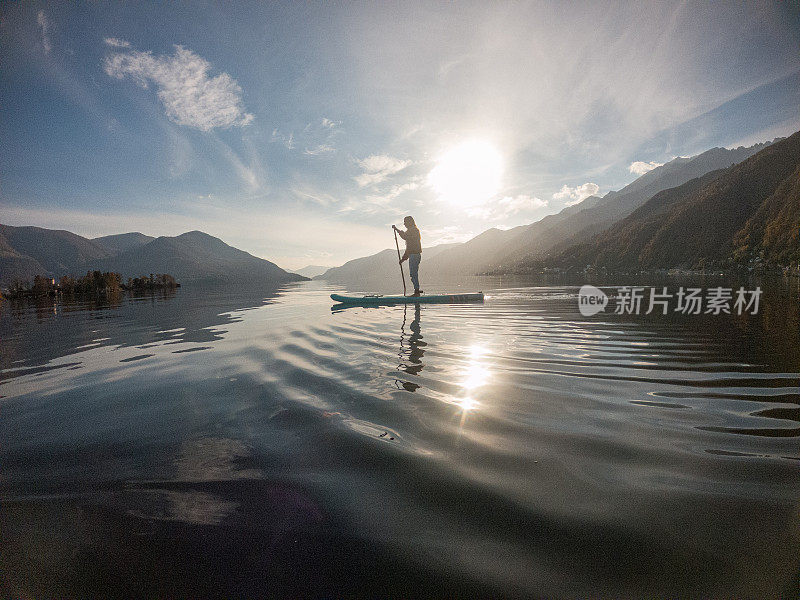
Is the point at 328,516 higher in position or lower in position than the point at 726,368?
lower

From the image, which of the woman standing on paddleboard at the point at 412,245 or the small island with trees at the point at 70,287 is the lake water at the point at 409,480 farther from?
the small island with trees at the point at 70,287

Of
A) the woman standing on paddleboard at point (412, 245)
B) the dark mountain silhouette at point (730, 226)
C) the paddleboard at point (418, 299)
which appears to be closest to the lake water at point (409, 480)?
the paddleboard at point (418, 299)

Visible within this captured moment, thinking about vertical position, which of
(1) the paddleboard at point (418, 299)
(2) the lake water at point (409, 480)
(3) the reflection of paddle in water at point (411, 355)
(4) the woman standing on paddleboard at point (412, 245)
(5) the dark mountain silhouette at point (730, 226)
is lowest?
(2) the lake water at point (409, 480)

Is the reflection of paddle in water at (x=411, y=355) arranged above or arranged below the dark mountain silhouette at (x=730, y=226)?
below

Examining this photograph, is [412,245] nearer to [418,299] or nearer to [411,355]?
[418,299]

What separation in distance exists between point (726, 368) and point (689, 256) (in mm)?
178891

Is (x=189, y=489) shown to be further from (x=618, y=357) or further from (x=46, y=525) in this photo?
(x=618, y=357)

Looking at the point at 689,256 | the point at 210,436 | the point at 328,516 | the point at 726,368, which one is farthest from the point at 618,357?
the point at 689,256

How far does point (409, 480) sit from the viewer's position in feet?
9.66

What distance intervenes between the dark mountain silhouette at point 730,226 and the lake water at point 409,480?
138372 millimetres

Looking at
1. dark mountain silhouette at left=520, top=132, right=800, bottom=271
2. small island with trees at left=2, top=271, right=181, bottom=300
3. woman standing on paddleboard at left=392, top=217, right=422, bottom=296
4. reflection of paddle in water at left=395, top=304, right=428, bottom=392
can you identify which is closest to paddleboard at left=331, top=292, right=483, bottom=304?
woman standing on paddleboard at left=392, top=217, right=422, bottom=296

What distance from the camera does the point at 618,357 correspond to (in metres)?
7.10

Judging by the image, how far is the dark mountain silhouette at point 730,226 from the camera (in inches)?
4222

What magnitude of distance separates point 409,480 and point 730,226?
646 feet
